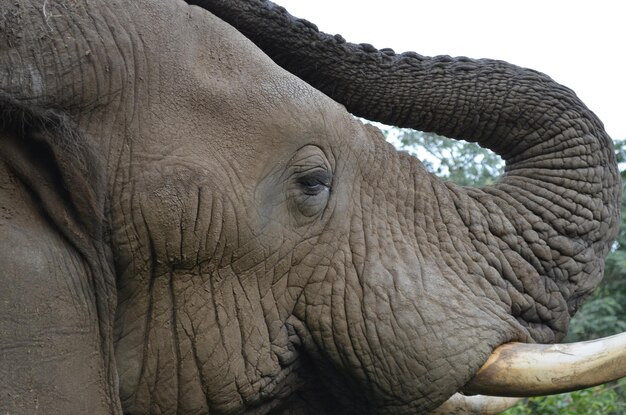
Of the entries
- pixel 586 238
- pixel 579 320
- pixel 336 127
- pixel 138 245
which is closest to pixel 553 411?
pixel 579 320

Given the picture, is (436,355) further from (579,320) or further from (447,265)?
(579,320)

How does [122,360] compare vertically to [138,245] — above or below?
below

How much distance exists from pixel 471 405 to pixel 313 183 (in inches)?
40.1

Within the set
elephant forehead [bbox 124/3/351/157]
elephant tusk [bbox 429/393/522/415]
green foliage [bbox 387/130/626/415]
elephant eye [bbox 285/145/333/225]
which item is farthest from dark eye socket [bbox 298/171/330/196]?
green foliage [bbox 387/130/626/415]

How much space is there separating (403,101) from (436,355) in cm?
98

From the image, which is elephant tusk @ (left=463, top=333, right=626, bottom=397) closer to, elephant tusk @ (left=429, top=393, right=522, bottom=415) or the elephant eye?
elephant tusk @ (left=429, top=393, right=522, bottom=415)

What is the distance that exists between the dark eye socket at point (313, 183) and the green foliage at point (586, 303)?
333 cm

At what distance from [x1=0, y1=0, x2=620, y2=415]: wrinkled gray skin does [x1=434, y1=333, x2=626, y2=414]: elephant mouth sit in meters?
0.06

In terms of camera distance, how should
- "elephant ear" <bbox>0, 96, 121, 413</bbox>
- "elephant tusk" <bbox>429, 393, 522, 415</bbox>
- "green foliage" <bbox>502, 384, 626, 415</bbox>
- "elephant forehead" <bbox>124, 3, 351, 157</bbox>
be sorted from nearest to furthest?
"elephant ear" <bbox>0, 96, 121, 413</bbox> → "elephant forehead" <bbox>124, 3, 351, 157</bbox> → "elephant tusk" <bbox>429, 393, 522, 415</bbox> → "green foliage" <bbox>502, 384, 626, 415</bbox>

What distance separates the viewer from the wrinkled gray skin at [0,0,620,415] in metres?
2.94

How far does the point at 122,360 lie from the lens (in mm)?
3219

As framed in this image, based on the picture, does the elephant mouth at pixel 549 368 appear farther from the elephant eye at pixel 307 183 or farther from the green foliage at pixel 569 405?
the green foliage at pixel 569 405

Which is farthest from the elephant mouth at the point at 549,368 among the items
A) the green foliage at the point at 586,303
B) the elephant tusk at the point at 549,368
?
the green foliage at the point at 586,303

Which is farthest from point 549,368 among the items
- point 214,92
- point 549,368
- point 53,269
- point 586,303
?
point 586,303
